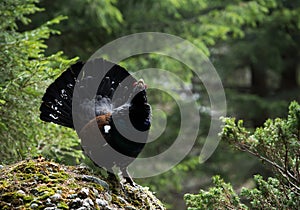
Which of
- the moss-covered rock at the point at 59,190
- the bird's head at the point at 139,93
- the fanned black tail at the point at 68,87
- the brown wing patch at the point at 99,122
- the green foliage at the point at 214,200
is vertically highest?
the fanned black tail at the point at 68,87

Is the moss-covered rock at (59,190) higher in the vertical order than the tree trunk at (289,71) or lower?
lower

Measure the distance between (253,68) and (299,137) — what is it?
11.0 metres

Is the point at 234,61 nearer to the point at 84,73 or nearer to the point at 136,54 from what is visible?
the point at 136,54

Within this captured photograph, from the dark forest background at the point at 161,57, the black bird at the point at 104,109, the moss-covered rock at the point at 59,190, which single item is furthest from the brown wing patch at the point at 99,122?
the dark forest background at the point at 161,57

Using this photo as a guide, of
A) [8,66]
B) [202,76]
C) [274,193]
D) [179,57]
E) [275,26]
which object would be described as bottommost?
[274,193]

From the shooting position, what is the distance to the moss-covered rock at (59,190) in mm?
3555

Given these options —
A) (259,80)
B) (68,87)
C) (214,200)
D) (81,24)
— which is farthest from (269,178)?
(259,80)

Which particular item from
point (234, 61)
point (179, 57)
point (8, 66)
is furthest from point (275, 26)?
point (8, 66)

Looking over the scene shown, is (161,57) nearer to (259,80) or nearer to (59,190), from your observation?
(59,190)

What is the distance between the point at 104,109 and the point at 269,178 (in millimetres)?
1667

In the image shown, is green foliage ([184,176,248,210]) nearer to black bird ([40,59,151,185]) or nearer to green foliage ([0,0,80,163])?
black bird ([40,59,151,185])

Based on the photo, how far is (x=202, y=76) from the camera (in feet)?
40.0

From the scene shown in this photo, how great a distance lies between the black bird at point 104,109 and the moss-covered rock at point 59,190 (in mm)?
313

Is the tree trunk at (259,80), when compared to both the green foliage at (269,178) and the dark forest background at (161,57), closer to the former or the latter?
the dark forest background at (161,57)
